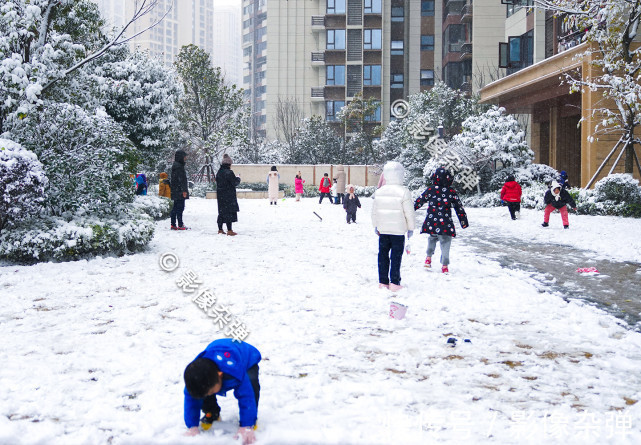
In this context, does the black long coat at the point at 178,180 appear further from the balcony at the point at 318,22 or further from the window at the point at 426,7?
the window at the point at 426,7

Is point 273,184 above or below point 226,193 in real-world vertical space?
above

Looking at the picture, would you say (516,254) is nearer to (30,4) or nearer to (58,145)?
(58,145)

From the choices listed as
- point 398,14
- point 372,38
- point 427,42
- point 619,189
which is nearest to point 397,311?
point 619,189

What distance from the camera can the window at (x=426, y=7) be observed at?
2196 inches

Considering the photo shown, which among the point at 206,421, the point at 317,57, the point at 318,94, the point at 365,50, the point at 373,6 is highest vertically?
the point at 373,6

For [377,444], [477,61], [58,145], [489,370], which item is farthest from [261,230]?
[477,61]

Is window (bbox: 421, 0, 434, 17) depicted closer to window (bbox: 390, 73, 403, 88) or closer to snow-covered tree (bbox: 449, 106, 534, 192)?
window (bbox: 390, 73, 403, 88)

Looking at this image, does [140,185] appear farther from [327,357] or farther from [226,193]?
[327,357]

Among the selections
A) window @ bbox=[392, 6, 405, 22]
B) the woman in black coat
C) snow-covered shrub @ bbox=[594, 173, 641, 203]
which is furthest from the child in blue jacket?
window @ bbox=[392, 6, 405, 22]

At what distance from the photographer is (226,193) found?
1304 cm

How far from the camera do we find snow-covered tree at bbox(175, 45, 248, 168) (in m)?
34.2

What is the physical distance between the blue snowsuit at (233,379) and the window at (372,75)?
5436 cm

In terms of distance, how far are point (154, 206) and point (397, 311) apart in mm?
11835

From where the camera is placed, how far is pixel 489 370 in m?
4.31
